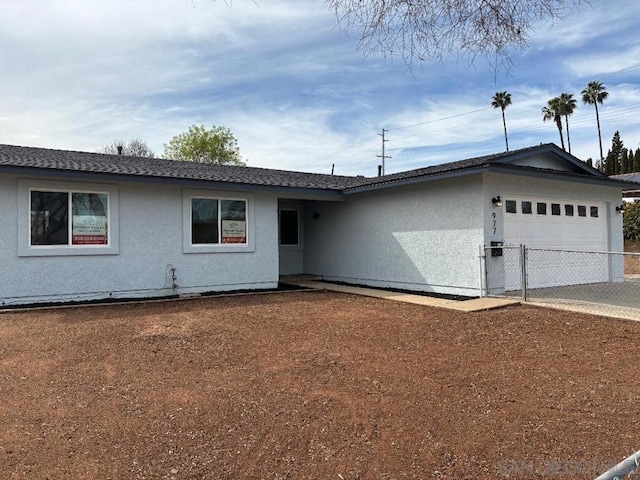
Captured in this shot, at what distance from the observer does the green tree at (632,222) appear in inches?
917

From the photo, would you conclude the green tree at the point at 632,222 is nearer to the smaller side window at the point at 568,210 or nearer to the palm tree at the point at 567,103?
the smaller side window at the point at 568,210

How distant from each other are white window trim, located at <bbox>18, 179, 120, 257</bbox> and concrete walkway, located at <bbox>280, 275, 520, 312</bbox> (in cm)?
516

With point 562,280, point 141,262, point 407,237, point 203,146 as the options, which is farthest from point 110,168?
point 203,146

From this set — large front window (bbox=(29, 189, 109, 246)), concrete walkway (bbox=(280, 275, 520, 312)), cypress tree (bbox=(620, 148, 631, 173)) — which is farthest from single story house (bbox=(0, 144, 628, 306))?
cypress tree (bbox=(620, 148, 631, 173))

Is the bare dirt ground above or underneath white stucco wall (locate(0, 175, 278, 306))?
underneath

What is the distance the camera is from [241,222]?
12.0 metres

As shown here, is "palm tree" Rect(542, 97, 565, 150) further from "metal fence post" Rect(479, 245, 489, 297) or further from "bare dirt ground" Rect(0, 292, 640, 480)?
"bare dirt ground" Rect(0, 292, 640, 480)

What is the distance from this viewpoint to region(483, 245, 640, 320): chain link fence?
30.0 ft

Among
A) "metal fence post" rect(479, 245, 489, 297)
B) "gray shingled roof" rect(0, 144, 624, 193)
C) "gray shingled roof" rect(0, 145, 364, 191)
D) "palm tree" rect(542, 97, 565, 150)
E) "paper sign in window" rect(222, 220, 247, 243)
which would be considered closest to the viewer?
"gray shingled roof" rect(0, 145, 364, 191)

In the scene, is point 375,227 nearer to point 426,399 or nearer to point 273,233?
point 273,233

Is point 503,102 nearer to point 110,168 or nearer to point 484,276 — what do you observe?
point 484,276

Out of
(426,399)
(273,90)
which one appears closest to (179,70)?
(273,90)

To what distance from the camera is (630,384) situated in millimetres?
4770

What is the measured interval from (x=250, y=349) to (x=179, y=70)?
8.53 m
